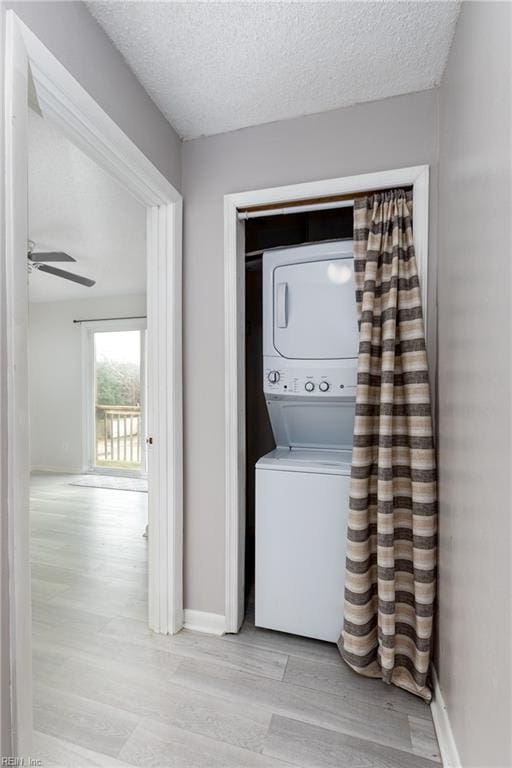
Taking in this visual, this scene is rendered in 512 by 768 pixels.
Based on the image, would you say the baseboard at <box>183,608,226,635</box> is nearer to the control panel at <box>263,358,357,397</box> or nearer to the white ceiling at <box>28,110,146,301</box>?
the control panel at <box>263,358,357,397</box>

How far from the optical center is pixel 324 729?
128 cm

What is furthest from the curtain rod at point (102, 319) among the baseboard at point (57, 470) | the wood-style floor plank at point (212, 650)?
the wood-style floor plank at point (212, 650)

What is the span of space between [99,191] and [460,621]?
9.71ft

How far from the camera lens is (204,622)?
5.91 feet

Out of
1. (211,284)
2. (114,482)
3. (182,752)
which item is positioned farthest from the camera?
(114,482)

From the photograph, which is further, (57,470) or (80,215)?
(57,470)

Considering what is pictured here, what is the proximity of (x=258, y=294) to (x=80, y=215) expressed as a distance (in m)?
1.57

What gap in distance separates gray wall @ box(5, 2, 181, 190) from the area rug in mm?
3780

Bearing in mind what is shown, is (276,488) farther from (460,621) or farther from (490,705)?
(490,705)

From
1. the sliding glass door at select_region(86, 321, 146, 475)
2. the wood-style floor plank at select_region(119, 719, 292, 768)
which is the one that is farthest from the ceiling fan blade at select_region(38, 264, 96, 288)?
the wood-style floor plank at select_region(119, 719, 292, 768)

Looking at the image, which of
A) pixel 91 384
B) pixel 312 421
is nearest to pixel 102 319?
pixel 91 384

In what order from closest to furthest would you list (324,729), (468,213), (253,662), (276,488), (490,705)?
(490,705), (468,213), (324,729), (253,662), (276,488)

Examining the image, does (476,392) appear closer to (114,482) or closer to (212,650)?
(212,650)

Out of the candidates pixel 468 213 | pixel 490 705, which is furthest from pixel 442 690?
pixel 468 213
